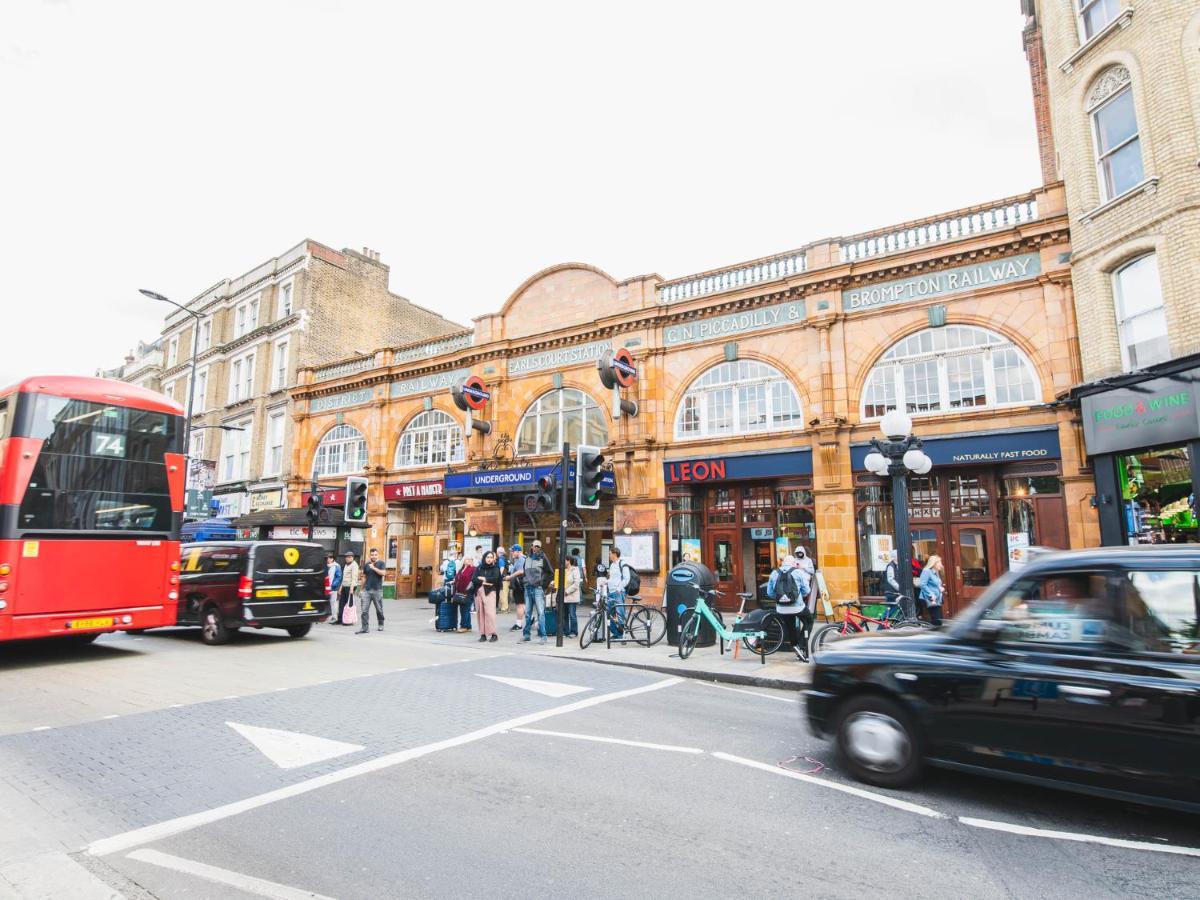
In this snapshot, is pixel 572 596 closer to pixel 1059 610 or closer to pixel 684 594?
pixel 684 594

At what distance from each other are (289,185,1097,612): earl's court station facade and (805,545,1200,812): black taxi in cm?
1104

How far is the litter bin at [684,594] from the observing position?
11.5m

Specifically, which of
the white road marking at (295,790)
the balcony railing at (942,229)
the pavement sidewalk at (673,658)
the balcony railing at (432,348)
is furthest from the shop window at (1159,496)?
the balcony railing at (432,348)

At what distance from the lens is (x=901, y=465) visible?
9.89 m

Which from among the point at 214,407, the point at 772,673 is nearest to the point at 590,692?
the point at 772,673

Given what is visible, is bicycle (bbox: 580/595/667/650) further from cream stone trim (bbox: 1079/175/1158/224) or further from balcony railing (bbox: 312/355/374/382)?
balcony railing (bbox: 312/355/374/382)

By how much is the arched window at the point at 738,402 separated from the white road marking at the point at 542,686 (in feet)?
35.0

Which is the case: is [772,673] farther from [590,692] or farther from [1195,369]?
[1195,369]

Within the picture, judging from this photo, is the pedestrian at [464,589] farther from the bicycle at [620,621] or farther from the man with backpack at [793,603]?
the man with backpack at [793,603]

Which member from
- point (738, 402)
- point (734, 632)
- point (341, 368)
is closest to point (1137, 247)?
point (738, 402)

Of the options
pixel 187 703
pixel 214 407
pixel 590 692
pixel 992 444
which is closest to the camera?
pixel 187 703

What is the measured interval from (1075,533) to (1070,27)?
11.1m

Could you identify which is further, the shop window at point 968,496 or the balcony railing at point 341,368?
the balcony railing at point 341,368

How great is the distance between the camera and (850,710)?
5.06 m
